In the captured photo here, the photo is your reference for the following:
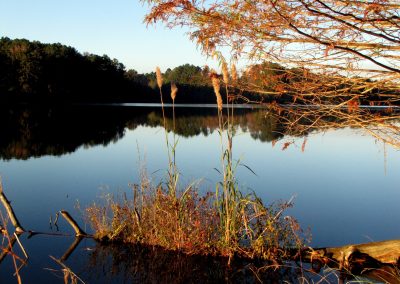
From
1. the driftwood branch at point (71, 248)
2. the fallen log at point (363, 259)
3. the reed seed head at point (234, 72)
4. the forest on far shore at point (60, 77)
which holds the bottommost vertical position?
the fallen log at point (363, 259)

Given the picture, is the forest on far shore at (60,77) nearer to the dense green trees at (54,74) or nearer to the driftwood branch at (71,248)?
the dense green trees at (54,74)

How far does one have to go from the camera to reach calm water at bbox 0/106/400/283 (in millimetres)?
7697

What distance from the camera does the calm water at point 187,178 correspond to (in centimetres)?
770

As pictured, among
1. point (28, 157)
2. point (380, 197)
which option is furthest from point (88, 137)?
point (380, 197)

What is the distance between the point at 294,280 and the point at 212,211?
1.65m

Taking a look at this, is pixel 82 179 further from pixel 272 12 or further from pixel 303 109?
pixel 272 12

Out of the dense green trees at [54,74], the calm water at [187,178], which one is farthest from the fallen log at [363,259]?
the dense green trees at [54,74]

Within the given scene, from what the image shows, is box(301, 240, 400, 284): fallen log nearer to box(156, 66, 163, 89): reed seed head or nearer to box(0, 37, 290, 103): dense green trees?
box(156, 66, 163, 89): reed seed head

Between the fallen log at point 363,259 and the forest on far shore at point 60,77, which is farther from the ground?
the forest on far shore at point 60,77

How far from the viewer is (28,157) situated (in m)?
18.8

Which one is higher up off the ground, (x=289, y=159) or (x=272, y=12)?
(x=272, y=12)

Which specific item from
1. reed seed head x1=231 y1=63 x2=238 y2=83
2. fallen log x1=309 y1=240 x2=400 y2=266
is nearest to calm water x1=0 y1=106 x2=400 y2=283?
reed seed head x1=231 y1=63 x2=238 y2=83

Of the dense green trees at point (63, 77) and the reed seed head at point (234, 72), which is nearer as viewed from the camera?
the reed seed head at point (234, 72)

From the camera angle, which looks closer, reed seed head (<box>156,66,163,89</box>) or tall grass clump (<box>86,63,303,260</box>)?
reed seed head (<box>156,66,163,89</box>)
